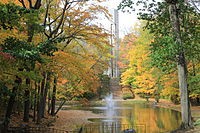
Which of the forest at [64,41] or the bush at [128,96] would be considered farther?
the bush at [128,96]

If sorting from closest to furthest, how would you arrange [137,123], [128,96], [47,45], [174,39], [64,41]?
[47,45]
[174,39]
[64,41]
[137,123]
[128,96]

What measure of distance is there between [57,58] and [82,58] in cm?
284

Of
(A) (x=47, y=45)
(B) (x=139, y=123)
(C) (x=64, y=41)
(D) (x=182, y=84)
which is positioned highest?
(C) (x=64, y=41)

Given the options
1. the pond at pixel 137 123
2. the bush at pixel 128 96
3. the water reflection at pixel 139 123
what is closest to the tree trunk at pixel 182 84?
the pond at pixel 137 123

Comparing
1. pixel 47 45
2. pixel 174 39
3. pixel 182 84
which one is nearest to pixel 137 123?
pixel 182 84

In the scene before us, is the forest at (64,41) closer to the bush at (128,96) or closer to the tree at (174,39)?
the tree at (174,39)

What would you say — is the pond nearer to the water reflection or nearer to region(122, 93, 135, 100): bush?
the water reflection

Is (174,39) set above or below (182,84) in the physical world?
above

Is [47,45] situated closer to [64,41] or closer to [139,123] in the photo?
[64,41]

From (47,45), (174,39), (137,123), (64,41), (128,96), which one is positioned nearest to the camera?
(47,45)

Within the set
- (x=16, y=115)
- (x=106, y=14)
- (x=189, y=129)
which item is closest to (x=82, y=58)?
(x=106, y=14)

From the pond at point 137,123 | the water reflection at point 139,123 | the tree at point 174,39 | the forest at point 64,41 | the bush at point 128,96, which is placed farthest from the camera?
the bush at point 128,96

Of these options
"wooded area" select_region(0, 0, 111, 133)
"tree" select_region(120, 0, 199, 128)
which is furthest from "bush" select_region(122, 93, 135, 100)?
"tree" select_region(120, 0, 199, 128)

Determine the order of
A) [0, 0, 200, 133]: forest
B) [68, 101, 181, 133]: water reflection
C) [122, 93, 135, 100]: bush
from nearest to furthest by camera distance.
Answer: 1. [0, 0, 200, 133]: forest
2. [68, 101, 181, 133]: water reflection
3. [122, 93, 135, 100]: bush
